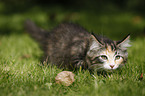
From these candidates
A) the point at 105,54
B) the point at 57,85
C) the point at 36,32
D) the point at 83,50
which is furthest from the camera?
the point at 36,32

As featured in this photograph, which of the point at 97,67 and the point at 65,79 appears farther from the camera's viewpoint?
the point at 97,67

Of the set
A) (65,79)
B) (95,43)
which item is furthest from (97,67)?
(65,79)

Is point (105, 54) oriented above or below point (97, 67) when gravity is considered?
above

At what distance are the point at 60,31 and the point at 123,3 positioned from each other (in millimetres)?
7292

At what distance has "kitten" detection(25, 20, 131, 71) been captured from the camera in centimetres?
244

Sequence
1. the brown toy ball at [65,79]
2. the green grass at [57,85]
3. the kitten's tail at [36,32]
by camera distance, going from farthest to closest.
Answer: the kitten's tail at [36,32] < the brown toy ball at [65,79] < the green grass at [57,85]

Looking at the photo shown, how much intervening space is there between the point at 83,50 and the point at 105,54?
0.40 meters

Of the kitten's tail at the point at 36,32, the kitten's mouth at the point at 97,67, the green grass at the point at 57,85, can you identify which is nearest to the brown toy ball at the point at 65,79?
the green grass at the point at 57,85

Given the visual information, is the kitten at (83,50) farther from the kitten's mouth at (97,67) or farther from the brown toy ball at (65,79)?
the brown toy ball at (65,79)

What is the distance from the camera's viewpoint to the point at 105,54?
2441 mm

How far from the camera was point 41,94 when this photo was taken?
1.92 meters

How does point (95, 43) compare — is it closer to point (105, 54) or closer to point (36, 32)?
point (105, 54)

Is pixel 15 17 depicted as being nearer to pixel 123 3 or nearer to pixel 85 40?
pixel 85 40

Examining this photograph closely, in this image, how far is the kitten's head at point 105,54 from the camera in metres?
2.40
